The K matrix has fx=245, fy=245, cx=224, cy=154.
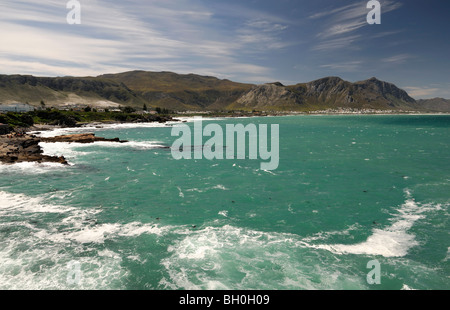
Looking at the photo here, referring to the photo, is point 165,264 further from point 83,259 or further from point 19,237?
point 19,237

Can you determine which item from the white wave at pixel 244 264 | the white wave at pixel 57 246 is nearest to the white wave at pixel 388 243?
the white wave at pixel 244 264

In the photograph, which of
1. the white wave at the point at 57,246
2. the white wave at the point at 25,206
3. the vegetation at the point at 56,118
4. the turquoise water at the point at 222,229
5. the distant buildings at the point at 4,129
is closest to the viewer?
the white wave at the point at 57,246

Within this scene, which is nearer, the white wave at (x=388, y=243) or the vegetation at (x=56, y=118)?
the white wave at (x=388, y=243)

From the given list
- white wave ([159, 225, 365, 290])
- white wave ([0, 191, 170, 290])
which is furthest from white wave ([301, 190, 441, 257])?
white wave ([0, 191, 170, 290])

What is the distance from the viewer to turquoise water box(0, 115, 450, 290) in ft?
45.6

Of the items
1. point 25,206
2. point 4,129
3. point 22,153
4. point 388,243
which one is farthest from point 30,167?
point 4,129

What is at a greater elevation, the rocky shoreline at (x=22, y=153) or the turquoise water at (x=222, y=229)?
the rocky shoreline at (x=22, y=153)

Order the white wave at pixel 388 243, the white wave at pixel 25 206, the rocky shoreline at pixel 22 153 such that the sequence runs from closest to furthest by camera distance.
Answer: the white wave at pixel 388 243 → the white wave at pixel 25 206 → the rocky shoreline at pixel 22 153

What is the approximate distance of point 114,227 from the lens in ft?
65.0

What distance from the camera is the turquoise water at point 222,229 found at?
45.6 ft

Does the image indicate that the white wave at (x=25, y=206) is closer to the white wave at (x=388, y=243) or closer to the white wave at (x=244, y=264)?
the white wave at (x=244, y=264)

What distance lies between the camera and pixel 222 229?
19.8 m

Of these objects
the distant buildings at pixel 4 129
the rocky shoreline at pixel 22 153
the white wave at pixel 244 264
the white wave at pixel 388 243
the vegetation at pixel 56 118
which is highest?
the vegetation at pixel 56 118
